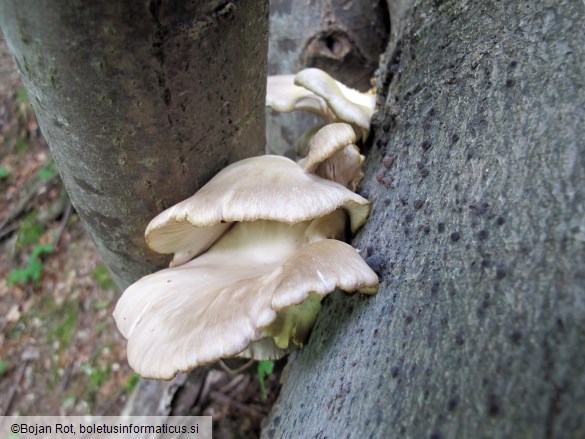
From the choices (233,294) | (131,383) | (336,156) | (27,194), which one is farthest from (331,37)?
(27,194)

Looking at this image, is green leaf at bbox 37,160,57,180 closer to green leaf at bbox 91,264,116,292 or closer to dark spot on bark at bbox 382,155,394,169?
green leaf at bbox 91,264,116,292

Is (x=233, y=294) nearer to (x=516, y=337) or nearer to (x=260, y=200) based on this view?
(x=260, y=200)

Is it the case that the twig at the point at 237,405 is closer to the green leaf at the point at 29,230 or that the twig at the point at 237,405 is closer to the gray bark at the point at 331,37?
the gray bark at the point at 331,37

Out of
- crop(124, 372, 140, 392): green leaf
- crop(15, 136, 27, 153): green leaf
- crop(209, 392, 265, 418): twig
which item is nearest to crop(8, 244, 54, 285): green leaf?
crop(124, 372, 140, 392): green leaf

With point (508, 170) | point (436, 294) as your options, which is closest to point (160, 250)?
point (436, 294)

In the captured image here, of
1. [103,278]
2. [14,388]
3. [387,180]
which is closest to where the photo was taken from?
[387,180]

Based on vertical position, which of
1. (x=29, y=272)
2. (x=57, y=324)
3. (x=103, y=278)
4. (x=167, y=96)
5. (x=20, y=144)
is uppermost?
(x=167, y=96)

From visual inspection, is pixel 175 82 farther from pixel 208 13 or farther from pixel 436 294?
pixel 436 294
